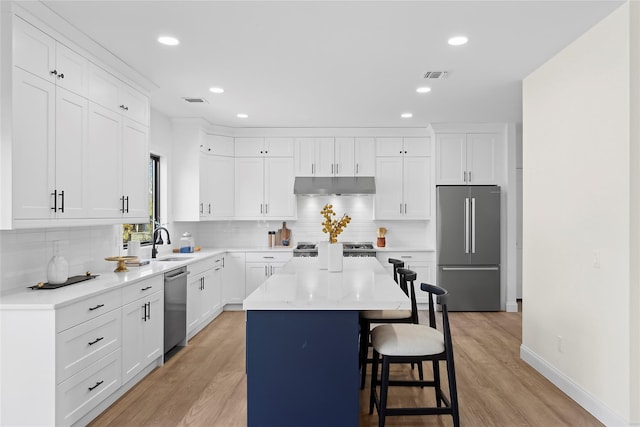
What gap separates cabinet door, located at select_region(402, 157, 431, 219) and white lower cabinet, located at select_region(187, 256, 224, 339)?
9.24 feet

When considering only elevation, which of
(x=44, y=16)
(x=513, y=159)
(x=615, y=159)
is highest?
(x=44, y=16)

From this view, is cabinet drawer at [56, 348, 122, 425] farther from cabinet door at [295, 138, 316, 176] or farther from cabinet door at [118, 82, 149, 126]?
cabinet door at [295, 138, 316, 176]

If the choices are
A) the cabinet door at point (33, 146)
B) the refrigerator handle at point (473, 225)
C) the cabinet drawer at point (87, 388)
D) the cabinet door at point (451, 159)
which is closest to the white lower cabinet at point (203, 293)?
the cabinet drawer at point (87, 388)

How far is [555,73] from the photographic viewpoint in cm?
346

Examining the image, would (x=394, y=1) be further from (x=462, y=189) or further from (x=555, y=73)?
(x=462, y=189)

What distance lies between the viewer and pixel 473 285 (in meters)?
5.94

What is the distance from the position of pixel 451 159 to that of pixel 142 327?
15.0 feet

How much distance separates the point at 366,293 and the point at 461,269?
3.85m

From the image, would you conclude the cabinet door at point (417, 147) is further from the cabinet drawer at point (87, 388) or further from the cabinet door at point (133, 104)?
the cabinet drawer at point (87, 388)

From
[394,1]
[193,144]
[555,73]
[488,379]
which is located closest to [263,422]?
[488,379]

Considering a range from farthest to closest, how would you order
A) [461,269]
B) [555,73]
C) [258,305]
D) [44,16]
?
[461,269]
[555,73]
[44,16]
[258,305]

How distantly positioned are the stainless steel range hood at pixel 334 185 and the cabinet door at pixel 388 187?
175 millimetres

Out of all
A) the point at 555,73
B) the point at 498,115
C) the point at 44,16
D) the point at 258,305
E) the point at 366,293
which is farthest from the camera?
the point at 498,115

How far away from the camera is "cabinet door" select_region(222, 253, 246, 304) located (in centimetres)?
597
